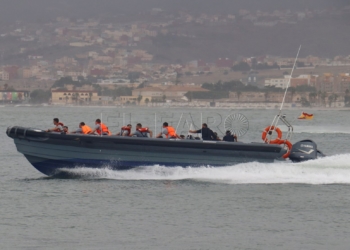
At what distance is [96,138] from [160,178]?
1998mm

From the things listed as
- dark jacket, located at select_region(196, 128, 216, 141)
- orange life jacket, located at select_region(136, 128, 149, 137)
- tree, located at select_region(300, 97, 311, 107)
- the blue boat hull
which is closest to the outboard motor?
the blue boat hull

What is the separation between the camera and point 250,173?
2195 centimetres

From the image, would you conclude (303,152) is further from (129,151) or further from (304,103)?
(304,103)

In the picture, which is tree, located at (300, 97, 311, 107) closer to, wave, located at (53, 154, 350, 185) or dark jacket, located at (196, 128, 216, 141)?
wave, located at (53, 154, 350, 185)

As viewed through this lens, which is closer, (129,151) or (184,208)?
(184,208)

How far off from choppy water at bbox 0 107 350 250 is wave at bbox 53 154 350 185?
0.03 m

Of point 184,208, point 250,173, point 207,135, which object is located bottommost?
point 184,208

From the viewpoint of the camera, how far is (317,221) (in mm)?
18734

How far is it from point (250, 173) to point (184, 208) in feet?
9.08

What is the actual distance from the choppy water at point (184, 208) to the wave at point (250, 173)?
26mm

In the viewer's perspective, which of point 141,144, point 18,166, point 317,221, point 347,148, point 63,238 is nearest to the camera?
point 63,238

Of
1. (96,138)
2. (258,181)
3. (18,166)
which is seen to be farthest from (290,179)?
(18,166)

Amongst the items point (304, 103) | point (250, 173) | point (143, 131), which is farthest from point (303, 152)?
point (304, 103)

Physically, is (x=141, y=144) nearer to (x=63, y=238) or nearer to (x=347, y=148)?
(x=63, y=238)
